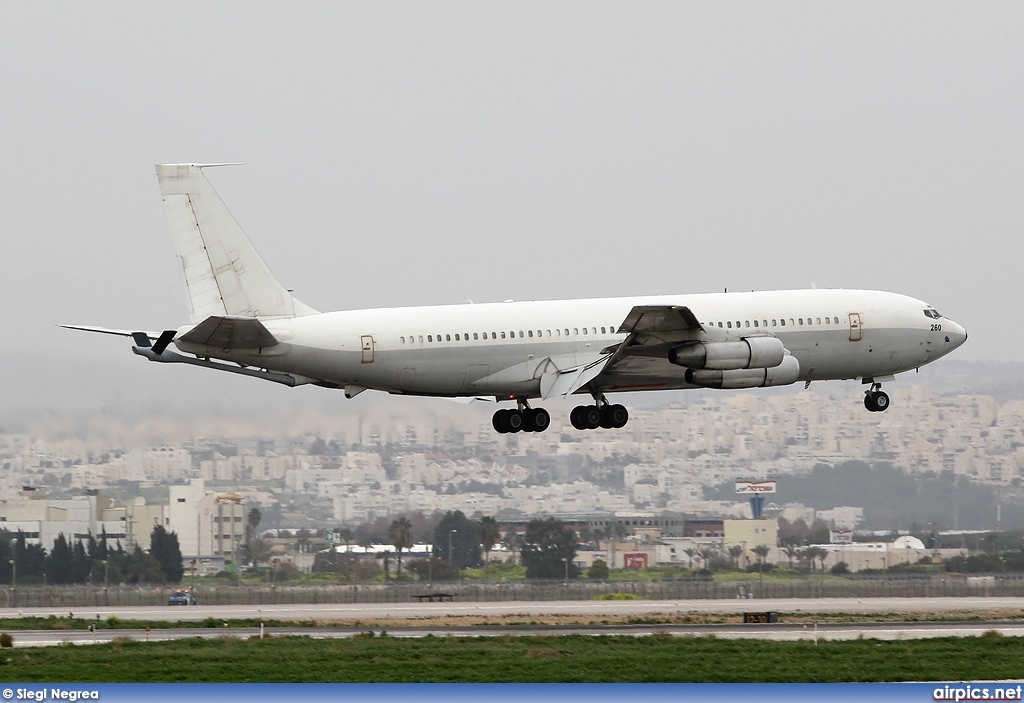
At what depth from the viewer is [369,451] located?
88.7m

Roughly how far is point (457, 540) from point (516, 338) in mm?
39849

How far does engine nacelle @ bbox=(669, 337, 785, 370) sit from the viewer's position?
51.5 m

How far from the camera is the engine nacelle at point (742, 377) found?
171 feet

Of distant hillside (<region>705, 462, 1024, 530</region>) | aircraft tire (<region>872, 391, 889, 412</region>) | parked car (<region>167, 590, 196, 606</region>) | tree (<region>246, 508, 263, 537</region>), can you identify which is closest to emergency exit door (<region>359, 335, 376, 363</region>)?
aircraft tire (<region>872, 391, 889, 412</region>)

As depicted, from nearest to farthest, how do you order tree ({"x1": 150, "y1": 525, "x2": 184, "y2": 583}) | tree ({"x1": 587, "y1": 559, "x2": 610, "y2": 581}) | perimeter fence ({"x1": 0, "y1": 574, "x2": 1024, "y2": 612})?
perimeter fence ({"x1": 0, "y1": 574, "x2": 1024, "y2": 612}), tree ({"x1": 150, "y1": 525, "x2": 184, "y2": 583}), tree ({"x1": 587, "y1": 559, "x2": 610, "y2": 581})

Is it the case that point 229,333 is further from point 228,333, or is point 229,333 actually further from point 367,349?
point 367,349

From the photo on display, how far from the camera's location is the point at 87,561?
276ft

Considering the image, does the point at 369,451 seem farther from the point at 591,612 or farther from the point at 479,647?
the point at 479,647

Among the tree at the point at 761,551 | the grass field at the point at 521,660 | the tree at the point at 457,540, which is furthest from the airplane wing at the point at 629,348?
the tree at the point at 761,551

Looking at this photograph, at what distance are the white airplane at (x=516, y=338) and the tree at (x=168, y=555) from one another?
35531 mm

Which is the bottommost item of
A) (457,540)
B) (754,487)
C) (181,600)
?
(181,600)

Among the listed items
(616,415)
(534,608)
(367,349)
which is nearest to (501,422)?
(616,415)

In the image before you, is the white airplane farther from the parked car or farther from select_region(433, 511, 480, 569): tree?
select_region(433, 511, 480, 569): tree

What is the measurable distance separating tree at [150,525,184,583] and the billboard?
34.3 m
